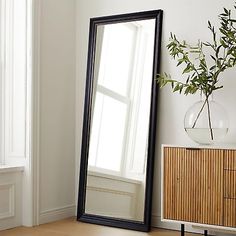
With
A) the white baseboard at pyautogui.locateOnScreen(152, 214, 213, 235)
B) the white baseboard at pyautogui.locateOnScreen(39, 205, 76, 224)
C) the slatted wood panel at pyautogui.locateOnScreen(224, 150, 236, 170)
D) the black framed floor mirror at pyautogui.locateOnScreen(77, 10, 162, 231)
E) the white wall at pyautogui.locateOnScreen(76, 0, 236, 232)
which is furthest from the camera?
the white baseboard at pyautogui.locateOnScreen(39, 205, 76, 224)

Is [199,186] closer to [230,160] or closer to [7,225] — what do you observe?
[230,160]

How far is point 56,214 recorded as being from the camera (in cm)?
452

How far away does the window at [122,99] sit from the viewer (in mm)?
4238

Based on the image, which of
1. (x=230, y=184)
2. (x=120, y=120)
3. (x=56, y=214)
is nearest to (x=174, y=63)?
(x=120, y=120)

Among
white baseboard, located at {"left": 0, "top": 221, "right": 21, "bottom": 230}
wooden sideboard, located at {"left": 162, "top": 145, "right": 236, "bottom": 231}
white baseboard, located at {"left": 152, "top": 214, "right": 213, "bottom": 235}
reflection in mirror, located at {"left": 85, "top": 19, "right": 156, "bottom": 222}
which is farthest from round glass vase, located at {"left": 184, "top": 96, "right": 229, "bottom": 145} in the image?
white baseboard, located at {"left": 0, "top": 221, "right": 21, "bottom": 230}

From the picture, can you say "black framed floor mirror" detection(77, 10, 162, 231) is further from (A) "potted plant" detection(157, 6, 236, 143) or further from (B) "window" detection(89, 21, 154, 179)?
(A) "potted plant" detection(157, 6, 236, 143)

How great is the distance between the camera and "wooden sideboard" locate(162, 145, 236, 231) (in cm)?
346

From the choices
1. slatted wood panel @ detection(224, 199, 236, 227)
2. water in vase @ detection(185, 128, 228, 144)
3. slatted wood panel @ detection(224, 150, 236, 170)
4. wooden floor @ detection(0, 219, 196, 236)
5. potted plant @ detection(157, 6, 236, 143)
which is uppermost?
potted plant @ detection(157, 6, 236, 143)

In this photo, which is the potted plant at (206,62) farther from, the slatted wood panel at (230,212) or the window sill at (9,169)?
the window sill at (9,169)

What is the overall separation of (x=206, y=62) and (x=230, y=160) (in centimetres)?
96

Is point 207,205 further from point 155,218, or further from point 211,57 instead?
point 211,57

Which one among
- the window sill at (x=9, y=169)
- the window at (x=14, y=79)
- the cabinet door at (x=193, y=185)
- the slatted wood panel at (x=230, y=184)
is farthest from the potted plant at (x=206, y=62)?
the window sill at (x=9, y=169)

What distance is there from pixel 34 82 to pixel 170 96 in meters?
1.20

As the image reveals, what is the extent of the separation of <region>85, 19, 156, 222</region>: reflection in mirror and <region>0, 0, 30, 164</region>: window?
0.65 m
